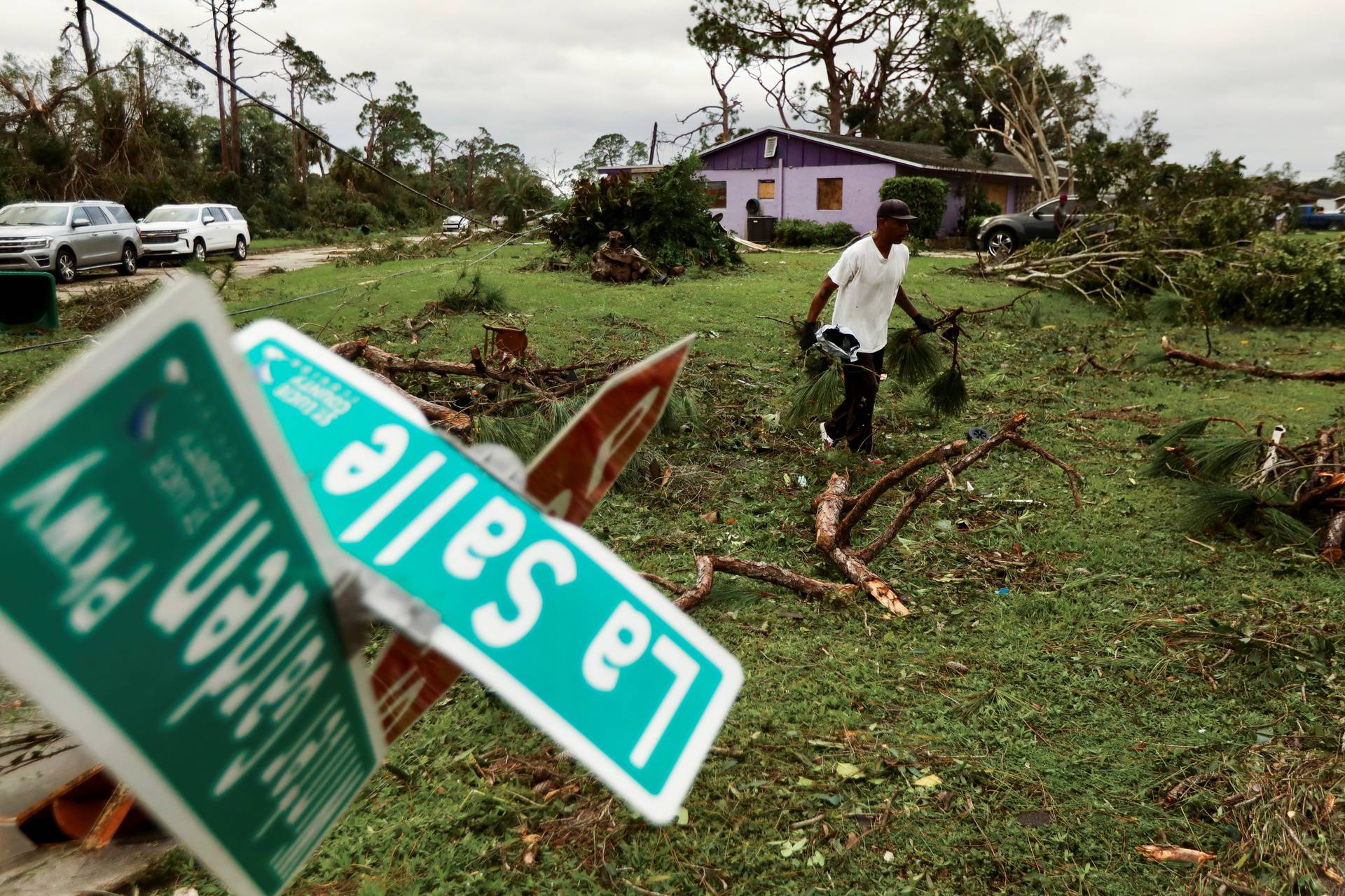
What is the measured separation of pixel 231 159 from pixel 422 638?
35.5 meters

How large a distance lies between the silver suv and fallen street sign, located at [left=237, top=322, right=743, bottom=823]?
46.5ft

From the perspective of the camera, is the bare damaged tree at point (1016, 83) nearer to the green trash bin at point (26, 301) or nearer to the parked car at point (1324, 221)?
the parked car at point (1324, 221)

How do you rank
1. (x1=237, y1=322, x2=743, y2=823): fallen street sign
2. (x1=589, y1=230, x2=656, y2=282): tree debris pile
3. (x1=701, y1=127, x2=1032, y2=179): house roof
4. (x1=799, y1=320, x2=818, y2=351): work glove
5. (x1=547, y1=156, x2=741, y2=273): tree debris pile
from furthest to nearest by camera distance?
(x1=701, y1=127, x2=1032, y2=179): house roof
(x1=547, y1=156, x2=741, y2=273): tree debris pile
(x1=589, y1=230, x2=656, y2=282): tree debris pile
(x1=799, y1=320, x2=818, y2=351): work glove
(x1=237, y1=322, x2=743, y2=823): fallen street sign

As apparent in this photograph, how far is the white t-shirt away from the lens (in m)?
4.96

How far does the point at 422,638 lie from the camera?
70 centimetres

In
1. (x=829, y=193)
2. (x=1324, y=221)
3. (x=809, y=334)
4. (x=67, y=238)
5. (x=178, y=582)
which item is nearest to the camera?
(x=178, y=582)

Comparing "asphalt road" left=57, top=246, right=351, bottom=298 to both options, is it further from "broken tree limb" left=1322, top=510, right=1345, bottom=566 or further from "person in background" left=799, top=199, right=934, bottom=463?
"broken tree limb" left=1322, top=510, right=1345, bottom=566

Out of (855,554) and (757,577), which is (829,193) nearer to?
(855,554)

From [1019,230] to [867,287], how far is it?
44.5 feet

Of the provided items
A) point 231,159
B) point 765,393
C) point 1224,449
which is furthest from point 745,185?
point 1224,449

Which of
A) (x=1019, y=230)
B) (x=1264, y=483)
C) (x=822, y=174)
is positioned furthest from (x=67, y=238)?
(x=822, y=174)

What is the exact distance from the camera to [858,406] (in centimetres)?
536

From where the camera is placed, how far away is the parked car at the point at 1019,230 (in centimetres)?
1677

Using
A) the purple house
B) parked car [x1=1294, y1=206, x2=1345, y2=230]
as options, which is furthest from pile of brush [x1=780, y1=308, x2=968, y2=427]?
parked car [x1=1294, y1=206, x2=1345, y2=230]
